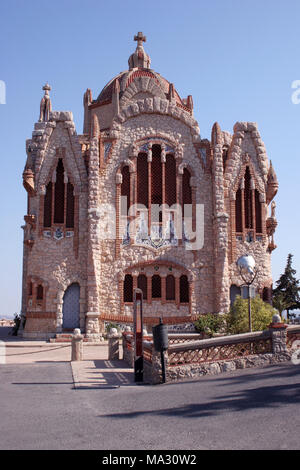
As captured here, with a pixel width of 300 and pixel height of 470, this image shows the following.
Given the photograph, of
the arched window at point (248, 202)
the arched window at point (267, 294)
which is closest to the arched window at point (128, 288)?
the arched window at point (248, 202)

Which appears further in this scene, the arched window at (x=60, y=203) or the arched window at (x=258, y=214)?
the arched window at (x=258, y=214)

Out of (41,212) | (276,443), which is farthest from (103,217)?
(276,443)

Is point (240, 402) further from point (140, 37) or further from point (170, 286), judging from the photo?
point (140, 37)

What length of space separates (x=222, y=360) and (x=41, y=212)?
16.0 meters

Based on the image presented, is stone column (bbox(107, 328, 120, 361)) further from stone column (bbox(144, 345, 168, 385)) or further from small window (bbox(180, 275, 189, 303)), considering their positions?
small window (bbox(180, 275, 189, 303))

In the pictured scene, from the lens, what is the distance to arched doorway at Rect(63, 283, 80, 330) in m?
25.0

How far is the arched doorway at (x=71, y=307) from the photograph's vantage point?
25.0m

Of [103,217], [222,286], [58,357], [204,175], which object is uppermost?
[204,175]

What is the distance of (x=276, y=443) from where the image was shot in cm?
623

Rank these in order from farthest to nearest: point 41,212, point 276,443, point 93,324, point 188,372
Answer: point 41,212, point 93,324, point 188,372, point 276,443

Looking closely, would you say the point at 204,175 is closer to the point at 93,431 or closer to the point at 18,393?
the point at 18,393

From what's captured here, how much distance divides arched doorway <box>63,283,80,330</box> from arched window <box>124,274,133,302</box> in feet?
8.16

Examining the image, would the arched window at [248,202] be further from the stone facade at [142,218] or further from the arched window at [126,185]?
the arched window at [126,185]

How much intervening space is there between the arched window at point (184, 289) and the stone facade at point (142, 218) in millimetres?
54
